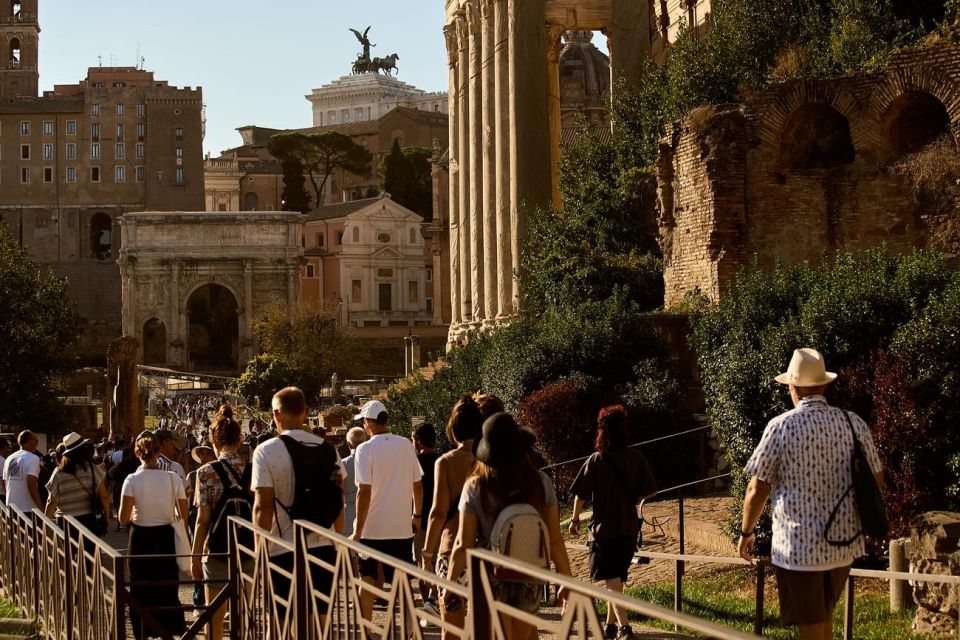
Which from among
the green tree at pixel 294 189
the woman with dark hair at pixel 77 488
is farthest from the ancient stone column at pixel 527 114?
the green tree at pixel 294 189

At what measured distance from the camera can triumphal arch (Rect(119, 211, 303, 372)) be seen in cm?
7456

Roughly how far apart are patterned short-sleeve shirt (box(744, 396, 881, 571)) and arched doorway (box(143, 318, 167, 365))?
73.3 metres

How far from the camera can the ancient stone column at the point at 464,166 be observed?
33.3 m

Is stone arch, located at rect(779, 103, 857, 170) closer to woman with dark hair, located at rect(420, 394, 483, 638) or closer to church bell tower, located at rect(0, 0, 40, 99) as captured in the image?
woman with dark hair, located at rect(420, 394, 483, 638)

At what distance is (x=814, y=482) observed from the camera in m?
5.75

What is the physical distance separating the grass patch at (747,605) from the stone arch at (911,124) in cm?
615

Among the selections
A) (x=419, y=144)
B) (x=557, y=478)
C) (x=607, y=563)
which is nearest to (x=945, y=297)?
(x=607, y=563)

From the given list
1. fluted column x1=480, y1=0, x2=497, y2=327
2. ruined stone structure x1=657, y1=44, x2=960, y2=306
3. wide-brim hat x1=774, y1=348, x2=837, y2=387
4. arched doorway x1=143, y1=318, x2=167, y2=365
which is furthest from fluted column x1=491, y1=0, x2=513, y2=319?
arched doorway x1=143, y1=318, x2=167, y2=365

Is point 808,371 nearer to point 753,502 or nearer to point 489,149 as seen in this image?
point 753,502

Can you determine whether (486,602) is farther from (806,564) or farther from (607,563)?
(607,563)

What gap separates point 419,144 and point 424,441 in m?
101

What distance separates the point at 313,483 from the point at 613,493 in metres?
1.81

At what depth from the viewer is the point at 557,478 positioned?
648 inches

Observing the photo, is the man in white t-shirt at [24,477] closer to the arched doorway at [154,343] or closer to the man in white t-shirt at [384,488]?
the man in white t-shirt at [384,488]
